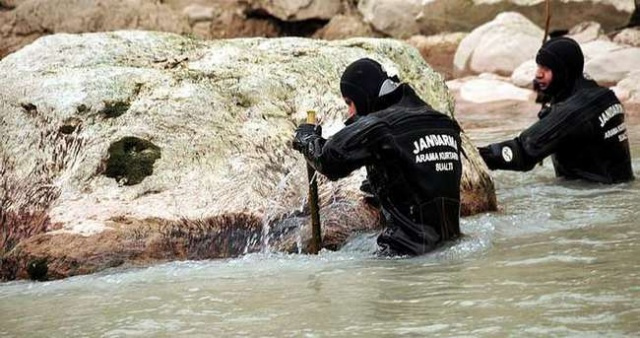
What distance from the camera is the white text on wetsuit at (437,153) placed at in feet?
18.0

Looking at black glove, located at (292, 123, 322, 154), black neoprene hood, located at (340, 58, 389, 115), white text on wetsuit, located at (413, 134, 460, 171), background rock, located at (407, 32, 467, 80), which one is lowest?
white text on wetsuit, located at (413, 134, 460, 171)

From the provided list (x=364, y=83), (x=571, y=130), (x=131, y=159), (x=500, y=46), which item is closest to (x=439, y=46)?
(x=500, y=46)

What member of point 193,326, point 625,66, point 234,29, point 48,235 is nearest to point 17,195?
point 48,235

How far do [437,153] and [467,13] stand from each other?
1241cm

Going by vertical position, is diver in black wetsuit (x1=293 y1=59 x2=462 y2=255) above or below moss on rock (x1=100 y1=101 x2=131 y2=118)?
below

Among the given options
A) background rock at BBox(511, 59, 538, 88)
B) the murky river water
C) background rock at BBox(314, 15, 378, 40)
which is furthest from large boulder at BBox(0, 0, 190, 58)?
the murky river water

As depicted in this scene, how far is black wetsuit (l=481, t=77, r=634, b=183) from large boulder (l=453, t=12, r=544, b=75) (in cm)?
779

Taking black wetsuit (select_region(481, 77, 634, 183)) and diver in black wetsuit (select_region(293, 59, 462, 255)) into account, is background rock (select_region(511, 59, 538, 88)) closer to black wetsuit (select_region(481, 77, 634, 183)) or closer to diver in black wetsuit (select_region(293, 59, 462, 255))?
black wetsuit (select_region(481, 77, 634, 183))

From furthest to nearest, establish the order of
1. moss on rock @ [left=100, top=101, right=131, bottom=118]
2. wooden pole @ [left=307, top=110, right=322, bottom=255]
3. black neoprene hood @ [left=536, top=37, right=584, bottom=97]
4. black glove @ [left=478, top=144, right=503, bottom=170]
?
black neoprene hood @ [left=536, top=37, right=584, bottom=97], black glove @ [left=478, top=144, right=503, bottom=170], moss on rock @ [left=100, top=101, right=131, bottom=118], wooden pole @ [left=307, top=110, right=322, bottom=255]

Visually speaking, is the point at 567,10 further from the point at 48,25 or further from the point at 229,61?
the point at 229,61

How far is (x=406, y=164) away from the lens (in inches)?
216

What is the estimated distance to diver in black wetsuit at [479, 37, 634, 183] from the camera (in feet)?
24.0

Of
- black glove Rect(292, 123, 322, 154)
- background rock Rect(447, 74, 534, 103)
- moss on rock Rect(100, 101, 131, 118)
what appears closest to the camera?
black glove Rect(292, 123, 322, 154)

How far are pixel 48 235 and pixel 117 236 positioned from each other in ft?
1.25
